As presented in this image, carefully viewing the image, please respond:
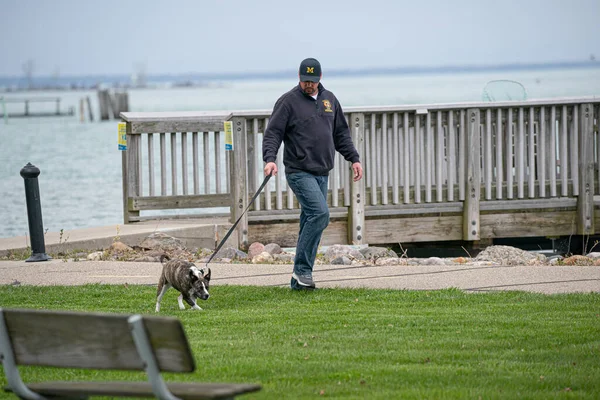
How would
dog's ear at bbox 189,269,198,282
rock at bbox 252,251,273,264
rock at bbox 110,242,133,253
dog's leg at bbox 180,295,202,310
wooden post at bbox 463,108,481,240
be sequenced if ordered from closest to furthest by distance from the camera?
dog's ear at bbox 189,269,198,282, dog's leg at bbox 180,295,202,310, rock at bbox 252,251,273,264, rock at bbox 110,242,133,253, wooden post at bbox 463,108,481,240

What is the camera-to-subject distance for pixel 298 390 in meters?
6.42

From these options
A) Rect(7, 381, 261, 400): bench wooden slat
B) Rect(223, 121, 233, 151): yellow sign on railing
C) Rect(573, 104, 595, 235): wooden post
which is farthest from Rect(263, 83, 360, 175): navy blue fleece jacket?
Rect(573, 104, 595, 235): wooden post

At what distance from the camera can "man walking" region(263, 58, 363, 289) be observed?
33.3 ft

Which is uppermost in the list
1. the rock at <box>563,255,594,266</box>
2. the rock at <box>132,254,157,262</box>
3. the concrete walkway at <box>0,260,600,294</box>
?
the concrete walkway at <box>0,260,600,294</box>

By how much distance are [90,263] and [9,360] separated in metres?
6.91

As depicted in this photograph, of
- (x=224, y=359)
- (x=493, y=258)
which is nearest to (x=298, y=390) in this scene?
(x=224, y=359)

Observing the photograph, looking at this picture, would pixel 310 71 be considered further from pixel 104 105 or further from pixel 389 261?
pixel 104 105

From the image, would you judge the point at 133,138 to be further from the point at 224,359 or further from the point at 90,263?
the point at 224,359

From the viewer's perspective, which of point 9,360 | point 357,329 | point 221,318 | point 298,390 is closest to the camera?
point 9,360

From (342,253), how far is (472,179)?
232 cm

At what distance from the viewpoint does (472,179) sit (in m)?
14.6

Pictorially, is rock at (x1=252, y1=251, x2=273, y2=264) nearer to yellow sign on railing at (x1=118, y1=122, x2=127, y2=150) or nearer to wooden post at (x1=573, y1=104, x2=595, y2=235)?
yellow sign on railing at (x1=118, y1=122, x2=127, y2=150)

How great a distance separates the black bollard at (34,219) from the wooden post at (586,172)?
7.03 meters

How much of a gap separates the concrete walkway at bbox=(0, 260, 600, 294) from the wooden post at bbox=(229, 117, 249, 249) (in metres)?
2.17
